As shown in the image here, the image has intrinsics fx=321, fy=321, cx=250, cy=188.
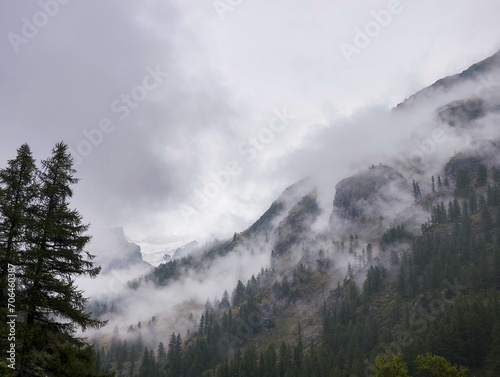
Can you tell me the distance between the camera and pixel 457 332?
8006cm

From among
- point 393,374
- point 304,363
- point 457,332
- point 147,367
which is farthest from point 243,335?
point 393,374

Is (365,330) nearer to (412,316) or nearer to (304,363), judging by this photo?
(412,316)

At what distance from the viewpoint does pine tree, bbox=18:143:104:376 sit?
16.5 metres

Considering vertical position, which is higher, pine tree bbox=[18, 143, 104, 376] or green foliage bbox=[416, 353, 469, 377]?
pine tree bbox=[18, 143, 104, 376]

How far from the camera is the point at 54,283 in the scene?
17.5 metres

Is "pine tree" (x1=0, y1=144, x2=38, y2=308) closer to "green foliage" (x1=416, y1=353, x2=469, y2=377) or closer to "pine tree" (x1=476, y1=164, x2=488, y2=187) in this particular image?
"green foliage" (x1=416, y1=353, x2=469, y2=377)

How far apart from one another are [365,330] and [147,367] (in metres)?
95.2

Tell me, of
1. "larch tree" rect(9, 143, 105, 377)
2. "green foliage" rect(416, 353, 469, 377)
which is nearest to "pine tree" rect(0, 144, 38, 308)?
"larch tree" rect(9, 143, 105, 377)

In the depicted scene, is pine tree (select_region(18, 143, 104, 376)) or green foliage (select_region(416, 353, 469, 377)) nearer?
pine tree (select_region(18, 143, 104, 376))

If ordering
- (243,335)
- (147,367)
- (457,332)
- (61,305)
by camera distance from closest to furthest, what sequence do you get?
(61,305) < (457,332) < (147,367) < (243,335)

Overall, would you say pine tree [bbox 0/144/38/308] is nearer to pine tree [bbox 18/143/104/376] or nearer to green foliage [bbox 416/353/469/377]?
pine tree [bbox 18/143/104/376]

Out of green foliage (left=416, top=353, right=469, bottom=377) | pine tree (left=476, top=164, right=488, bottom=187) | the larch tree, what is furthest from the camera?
pine tree (left=476, top=164, right=488, bottom=187)

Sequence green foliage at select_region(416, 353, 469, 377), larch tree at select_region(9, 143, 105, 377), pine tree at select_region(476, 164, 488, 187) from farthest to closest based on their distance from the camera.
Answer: pine tree at select_region(476, 164, 488, 187), green foliage at select_region(416, 353, 469, 377), larch tree at select_region(9, 143, 105, 377)

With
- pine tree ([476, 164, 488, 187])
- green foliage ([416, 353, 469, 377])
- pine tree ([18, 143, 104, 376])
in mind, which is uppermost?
pine tree ([476, 164, 488, 187])
